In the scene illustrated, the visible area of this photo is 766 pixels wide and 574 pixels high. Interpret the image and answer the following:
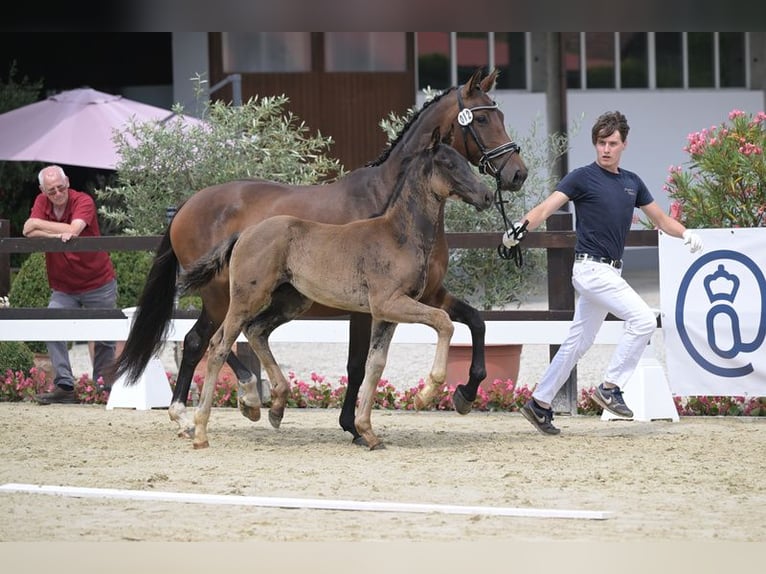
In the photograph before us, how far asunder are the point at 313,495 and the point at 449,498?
62 cm

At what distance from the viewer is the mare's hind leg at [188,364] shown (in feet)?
23.2

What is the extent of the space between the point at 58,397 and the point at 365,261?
395 centimetres

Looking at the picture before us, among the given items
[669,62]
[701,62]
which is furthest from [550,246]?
[701,62]

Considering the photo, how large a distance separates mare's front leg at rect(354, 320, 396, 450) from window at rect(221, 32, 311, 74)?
13.9 metres

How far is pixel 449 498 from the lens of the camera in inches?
198

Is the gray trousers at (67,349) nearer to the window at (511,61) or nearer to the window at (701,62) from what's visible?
the window at (511,61)

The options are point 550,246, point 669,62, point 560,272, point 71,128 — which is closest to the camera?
point 550,246

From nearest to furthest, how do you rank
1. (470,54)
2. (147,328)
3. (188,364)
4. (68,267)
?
1. (188,364)
2. (147,328)
3. (68,267)
4. (470,54)

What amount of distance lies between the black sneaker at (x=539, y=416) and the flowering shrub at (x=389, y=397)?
118 cm

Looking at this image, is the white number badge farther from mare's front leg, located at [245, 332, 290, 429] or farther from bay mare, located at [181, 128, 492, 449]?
mare's front leg, located at [245, 332, 290, 429]

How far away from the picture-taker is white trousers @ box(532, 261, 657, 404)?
6602 mm

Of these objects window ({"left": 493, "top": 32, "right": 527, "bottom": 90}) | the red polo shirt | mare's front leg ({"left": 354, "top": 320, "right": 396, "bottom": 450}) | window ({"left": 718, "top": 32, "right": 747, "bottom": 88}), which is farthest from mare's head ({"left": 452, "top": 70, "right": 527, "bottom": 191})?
window ({"left": 718, "top": 32, "right": 747, "bottom": 88})

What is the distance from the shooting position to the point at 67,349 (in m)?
9.45

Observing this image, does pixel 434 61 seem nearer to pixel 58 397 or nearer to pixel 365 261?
pixel 58 397
